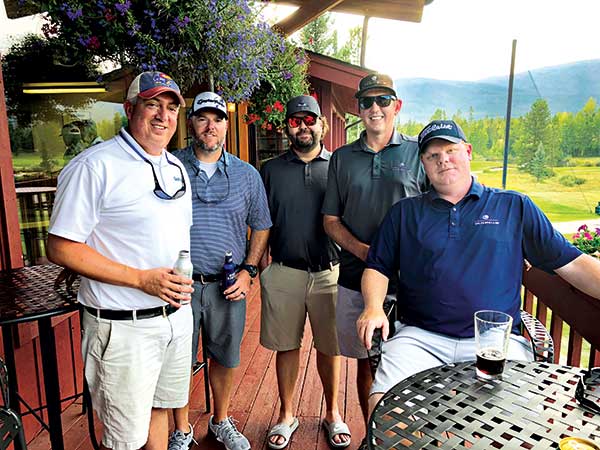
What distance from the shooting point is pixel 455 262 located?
64.7 inches

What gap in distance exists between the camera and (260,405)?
2615 mm

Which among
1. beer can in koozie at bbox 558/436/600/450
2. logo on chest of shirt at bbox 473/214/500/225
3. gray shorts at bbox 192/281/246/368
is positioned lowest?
gray shorts at bbox 192/281/246/368

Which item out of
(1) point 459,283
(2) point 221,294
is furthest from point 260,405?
(1) point 459,283

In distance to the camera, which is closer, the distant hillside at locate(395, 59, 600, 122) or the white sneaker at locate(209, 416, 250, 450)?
the white sneaker at locate(209, 416, 250, 450)

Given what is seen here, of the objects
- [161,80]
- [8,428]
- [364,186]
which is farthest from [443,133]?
[8,428]

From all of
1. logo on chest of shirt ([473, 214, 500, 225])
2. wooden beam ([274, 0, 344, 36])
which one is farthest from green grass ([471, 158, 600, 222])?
logo on chest of shirt ([473, 214, 500, 225])

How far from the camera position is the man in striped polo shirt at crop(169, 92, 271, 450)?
207 cm

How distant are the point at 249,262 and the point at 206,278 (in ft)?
0.77

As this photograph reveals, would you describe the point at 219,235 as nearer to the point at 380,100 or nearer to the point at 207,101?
the point at 207,101

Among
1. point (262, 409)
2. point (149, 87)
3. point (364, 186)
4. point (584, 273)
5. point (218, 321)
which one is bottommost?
point (262, 409)

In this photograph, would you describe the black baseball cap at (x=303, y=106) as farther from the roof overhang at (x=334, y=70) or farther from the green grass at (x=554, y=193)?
the green grass at (x=554, y=193)

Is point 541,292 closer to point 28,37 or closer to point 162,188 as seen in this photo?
point 162,188

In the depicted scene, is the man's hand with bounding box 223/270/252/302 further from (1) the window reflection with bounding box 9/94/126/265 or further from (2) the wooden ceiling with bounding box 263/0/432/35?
(2) the wooden ceiling with bounding box 263/0/432/35

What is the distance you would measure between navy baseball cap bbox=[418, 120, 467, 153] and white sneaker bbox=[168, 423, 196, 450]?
174 centimetres
